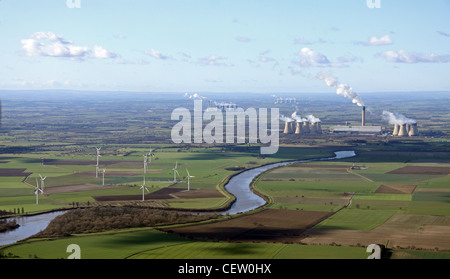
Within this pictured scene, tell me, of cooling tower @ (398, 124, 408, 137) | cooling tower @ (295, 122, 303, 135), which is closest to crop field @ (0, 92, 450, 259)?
cooling tower @ (398, 124, 408, 137)

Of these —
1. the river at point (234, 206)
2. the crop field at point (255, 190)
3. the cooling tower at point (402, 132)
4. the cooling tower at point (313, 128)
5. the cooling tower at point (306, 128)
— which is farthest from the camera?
the cooling tower at point (313, 128)

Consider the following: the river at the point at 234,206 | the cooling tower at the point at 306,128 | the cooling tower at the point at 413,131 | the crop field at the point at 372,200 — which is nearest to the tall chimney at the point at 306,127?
the cooling tower at the point at 306,128

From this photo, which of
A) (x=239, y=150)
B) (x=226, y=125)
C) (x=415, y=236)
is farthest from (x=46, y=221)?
(x=226, y=125)

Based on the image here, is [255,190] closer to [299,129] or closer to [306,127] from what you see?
[299,129]

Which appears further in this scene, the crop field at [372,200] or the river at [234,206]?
the river at [234,206]

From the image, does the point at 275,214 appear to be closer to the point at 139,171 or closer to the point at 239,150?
Result: the point at 139,171

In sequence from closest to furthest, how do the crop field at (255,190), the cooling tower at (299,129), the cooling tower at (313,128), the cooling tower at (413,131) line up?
the crop field at (255,190), the cooling tower at (413,131), the cooling tower at (299,129), the cooling tower at (313,128)

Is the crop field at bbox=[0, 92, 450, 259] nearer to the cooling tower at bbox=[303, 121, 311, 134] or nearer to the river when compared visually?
the river

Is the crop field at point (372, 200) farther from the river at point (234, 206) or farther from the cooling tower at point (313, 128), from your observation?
the cooling tower at point (313, 128)
